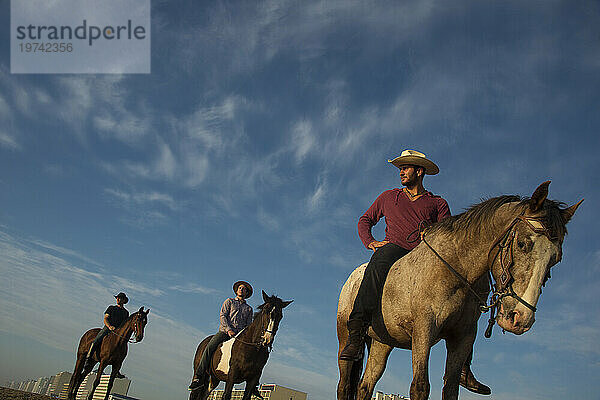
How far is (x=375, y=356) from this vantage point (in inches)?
221

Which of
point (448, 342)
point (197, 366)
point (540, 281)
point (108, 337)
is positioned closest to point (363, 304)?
point (448, 342)

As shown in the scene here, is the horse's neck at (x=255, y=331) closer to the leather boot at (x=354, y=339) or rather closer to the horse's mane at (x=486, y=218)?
the leather boot at (x=354, y=339)

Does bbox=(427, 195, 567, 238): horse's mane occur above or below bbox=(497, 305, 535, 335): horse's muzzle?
above

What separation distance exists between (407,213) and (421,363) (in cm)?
203

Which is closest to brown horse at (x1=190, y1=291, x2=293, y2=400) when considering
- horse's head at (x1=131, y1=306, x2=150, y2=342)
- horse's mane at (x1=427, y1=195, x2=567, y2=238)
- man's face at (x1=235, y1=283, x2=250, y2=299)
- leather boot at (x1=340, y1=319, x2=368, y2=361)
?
man's face at (x1=235, y1=283, x2=250, y2=299)

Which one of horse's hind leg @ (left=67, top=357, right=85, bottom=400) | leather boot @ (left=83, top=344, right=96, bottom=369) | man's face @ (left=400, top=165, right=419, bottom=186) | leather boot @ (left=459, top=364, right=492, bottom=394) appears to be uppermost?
man's face @ (left=400, top=165, right=419, bottom=186)

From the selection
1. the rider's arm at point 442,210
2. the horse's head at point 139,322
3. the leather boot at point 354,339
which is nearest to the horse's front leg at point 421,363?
the leather boot at point 354,339

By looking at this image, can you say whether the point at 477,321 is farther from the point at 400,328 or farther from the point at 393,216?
Result: the point at 393,216

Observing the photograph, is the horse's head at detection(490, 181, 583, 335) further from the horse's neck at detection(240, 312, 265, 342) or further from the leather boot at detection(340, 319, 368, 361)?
the horse's neck at detection(240, 312, 265, 342)

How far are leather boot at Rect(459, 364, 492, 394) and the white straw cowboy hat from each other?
2.54 metres

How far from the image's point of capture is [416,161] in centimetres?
566

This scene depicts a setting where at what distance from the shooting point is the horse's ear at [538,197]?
145 inches

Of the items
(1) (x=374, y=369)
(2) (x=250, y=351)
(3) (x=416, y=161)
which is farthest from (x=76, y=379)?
(3) (x=416, y=161)

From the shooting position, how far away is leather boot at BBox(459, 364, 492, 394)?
461 cm
